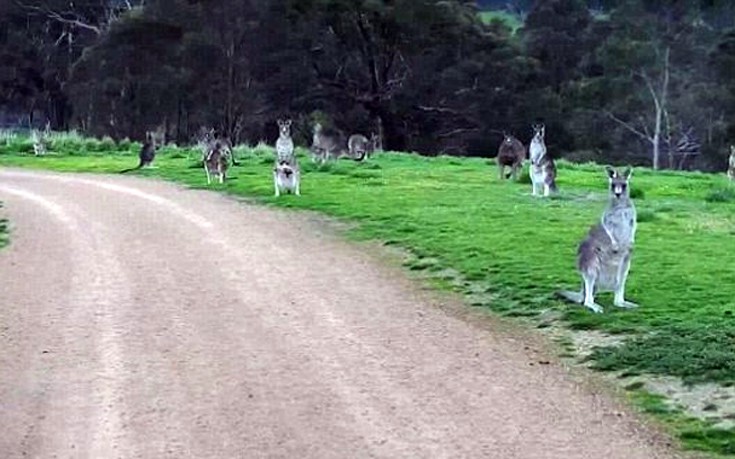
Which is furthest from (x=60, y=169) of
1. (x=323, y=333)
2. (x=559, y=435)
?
(x=559, y=435)

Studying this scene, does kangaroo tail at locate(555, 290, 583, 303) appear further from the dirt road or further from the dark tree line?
the dark tree line

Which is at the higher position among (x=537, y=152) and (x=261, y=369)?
(x=537, y=152)

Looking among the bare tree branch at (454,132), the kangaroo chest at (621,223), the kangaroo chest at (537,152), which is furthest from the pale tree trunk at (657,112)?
the kangaroo chest at (621,223)

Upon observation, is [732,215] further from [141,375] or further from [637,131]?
[637,131]

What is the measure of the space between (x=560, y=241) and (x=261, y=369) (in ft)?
24.2

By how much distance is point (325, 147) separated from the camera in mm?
32125

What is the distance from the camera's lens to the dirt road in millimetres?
7723

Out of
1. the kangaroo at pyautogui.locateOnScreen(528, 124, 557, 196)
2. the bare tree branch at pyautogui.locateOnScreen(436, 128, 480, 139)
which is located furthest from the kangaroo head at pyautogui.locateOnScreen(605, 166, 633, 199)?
the bare tree branch at pyautogui.locateOnScreen(436, 128, 480, 139)

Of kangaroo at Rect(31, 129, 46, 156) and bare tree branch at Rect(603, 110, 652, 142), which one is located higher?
bare tree branch at Rect(603, 110, 652, 142)

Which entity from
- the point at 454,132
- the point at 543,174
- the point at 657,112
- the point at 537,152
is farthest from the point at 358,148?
the point at 657,112

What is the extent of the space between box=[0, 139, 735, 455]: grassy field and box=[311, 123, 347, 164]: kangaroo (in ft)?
2.90

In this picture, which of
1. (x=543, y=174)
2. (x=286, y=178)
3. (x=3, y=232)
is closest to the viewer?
(x=3, y=232)

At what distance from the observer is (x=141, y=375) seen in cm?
934

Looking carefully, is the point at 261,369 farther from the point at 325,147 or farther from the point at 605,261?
the point at 325,147
